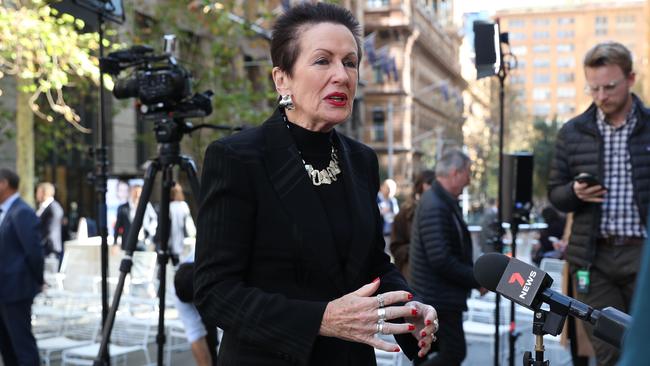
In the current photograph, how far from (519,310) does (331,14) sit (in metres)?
7.69

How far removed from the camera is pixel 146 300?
8.76 meters

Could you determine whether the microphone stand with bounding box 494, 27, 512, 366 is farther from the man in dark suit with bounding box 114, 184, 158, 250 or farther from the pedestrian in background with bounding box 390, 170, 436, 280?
the man in dark suit with bounding box 114, 184, 158, 250

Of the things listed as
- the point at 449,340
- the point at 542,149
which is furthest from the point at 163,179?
the point at 542,149

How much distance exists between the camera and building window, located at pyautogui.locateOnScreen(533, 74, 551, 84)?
167m

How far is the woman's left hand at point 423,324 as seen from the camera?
223 centimetres

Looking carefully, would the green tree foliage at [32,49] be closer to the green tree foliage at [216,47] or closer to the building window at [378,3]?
the green tree foliage at [216,47]

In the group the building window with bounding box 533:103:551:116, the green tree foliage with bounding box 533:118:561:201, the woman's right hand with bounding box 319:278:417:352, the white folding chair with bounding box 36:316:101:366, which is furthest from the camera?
the building window with bounding box 533:103:551:116

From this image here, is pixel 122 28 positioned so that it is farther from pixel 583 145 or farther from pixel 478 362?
pixel 583 145

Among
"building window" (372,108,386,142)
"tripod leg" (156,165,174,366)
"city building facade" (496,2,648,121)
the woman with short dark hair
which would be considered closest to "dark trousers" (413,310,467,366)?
"tripod leg" (156,165,174,366)

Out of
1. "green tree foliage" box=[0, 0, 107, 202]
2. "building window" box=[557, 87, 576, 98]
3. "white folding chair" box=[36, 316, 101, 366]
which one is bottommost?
"white folding chair" box=[36, 316, 101, 366]

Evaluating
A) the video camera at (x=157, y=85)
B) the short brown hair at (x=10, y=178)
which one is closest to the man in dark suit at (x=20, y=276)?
the short brown hair at (x=10, y=178)

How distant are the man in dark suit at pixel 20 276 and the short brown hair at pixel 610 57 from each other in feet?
16.5

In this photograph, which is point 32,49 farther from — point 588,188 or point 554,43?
point 554,43

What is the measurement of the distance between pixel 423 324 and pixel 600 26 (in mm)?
174691
